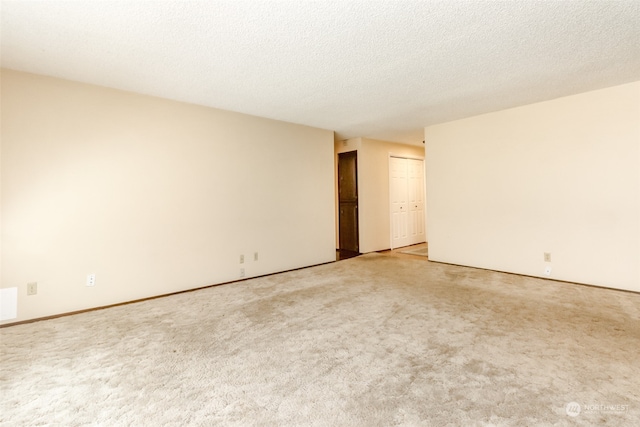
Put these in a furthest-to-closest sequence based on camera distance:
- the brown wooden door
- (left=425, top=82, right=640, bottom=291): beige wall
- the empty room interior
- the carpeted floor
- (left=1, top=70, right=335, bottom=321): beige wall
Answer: the brown wooden door
(left=425, top=82, right=640, bottom=291): beige wall
(left=1, top=70, right=335, bottom=321): beige wall
the empty room interior
the carpeted floor

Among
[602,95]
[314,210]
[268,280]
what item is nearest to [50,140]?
[268,280]

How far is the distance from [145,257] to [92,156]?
3.92 feet

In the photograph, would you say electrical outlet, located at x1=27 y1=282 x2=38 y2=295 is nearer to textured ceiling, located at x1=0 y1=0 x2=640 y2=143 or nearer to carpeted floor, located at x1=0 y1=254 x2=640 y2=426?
carpeted floor, located at x1=0 y1=254 x2=640 y2=426

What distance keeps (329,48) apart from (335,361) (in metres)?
2.38

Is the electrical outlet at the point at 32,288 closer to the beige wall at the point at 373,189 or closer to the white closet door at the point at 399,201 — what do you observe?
the beige wall at the point at 373,189

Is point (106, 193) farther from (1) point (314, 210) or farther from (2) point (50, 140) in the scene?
(1) point (314, 210)

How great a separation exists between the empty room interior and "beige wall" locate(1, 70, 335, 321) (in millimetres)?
21

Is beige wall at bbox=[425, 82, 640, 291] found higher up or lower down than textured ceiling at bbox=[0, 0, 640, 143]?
lower down

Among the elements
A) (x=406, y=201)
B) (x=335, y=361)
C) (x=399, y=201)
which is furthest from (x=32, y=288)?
(x=406, y=201)

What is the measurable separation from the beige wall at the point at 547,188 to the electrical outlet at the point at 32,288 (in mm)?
5213

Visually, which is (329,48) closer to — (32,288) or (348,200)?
(32,288)

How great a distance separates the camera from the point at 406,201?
641 cm

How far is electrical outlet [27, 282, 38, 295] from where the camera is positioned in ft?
8.74

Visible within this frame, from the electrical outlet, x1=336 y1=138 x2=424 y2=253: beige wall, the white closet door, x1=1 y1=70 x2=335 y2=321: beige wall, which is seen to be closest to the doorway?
the white closet door
